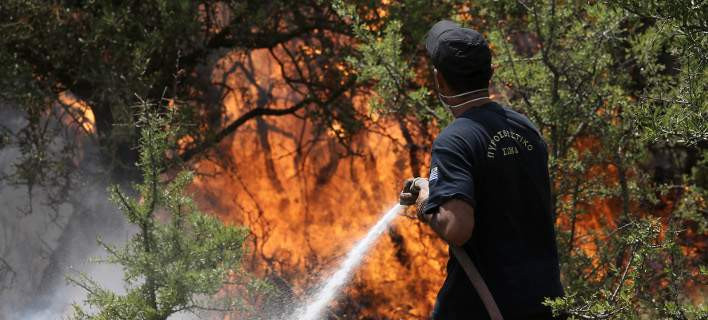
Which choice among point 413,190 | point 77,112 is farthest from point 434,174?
point 77,112

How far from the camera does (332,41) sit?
895 cm

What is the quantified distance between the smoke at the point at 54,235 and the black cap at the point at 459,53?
19.8 feet

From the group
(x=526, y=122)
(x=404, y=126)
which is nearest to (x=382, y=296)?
(x=404, y=126)

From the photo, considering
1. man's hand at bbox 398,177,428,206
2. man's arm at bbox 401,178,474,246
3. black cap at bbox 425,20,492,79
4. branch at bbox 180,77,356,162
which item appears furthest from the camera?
branch at bbox 180,77,356,162

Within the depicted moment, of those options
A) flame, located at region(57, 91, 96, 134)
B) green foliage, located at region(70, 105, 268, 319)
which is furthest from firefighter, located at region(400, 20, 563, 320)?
flame, located at region(57, 91, 96, 134)

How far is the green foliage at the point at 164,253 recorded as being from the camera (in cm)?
443

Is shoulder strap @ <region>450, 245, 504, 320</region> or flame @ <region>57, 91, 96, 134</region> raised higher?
flame @ <region>57, 91, 96, 134</region>

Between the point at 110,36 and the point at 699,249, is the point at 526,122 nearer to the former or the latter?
the point at 110,36

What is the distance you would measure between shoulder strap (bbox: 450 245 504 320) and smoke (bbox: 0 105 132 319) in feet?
20.0

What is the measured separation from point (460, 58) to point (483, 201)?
41cm

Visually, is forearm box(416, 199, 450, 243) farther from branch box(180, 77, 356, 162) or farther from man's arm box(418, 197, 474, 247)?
branch box(180, 77, 356, 162)

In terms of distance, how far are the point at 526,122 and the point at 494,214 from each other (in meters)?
0.33

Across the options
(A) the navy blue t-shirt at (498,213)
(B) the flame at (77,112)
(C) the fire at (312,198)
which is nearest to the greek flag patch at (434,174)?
(A) the navy blue t-shirt at (498,213)

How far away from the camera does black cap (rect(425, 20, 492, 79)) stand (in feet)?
8.65
